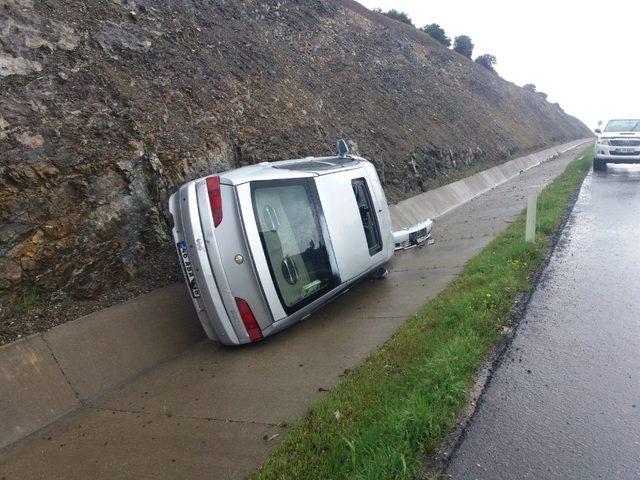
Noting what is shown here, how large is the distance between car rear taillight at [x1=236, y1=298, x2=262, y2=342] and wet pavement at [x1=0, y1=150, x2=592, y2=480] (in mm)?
226

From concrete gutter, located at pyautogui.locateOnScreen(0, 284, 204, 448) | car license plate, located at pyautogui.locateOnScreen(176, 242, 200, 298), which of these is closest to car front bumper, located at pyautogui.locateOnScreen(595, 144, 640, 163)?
concrete gutter, located at pyautogui.locateOnScreen(0, 284, 204, 448)

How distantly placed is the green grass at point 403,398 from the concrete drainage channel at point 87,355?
249cm

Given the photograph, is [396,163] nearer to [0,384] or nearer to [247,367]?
[247,367]

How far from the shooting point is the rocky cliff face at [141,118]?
6.23m

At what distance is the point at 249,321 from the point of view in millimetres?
5727

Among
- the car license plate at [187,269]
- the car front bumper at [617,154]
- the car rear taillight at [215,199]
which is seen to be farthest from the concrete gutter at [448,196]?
the car license plate at [187,269]

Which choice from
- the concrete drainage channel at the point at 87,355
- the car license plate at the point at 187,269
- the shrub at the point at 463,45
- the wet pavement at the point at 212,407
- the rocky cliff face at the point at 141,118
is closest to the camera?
the wet pavement at the point at 212,407

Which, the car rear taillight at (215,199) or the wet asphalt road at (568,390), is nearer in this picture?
the wet asphalt road at (568,390)

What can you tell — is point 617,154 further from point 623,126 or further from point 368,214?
point 368,214

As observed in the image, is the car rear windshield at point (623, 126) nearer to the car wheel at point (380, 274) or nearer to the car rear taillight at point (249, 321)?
the car wheel at point (380, 274)

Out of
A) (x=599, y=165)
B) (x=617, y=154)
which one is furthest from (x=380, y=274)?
(x=599, y=165)

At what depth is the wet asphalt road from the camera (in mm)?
3500

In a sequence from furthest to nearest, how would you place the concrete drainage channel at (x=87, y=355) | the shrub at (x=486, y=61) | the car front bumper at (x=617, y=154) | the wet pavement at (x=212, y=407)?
the shrub at (x=486, y=61)
the car front bumper at (x=617, y=154)
the concrete drainage channel at (x=87, y=355)
the wet pavement at (x=212, y=407)

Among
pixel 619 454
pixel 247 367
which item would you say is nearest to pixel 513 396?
pixel 619 454
